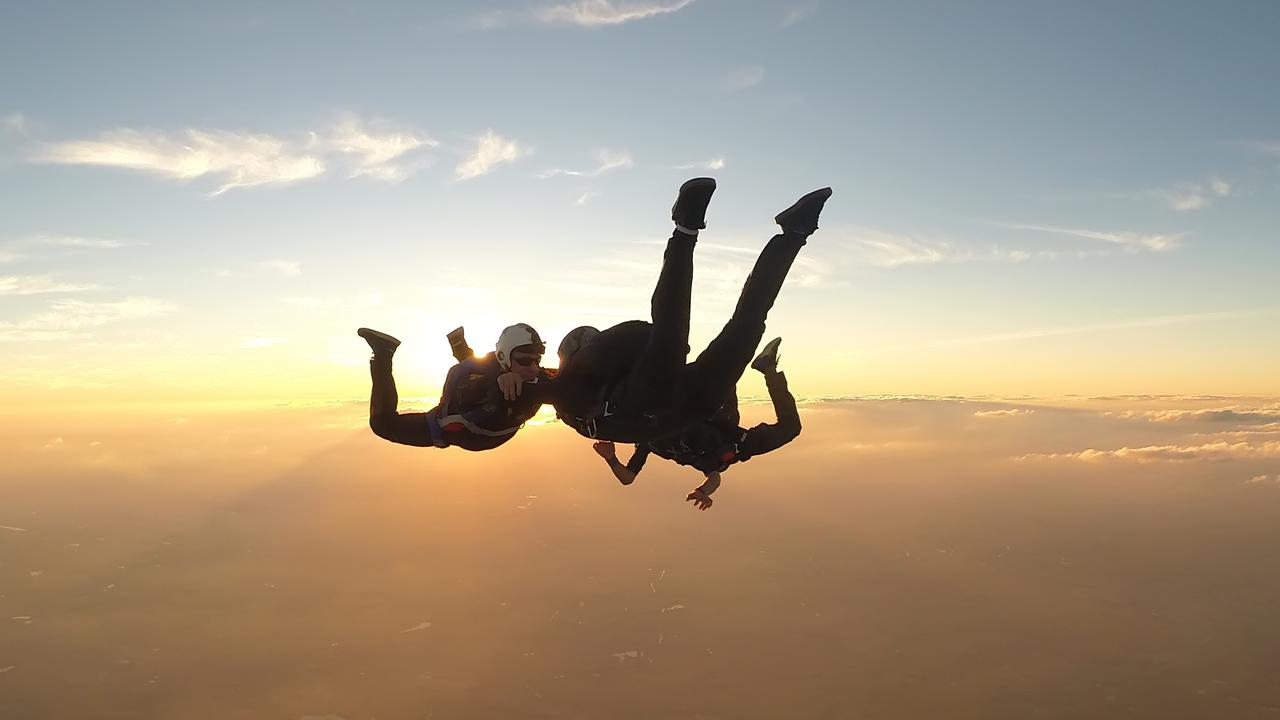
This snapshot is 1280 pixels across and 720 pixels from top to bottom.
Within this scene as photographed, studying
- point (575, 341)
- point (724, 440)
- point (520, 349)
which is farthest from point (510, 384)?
point (724, 440)

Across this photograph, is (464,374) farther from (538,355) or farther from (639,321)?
(639,321)

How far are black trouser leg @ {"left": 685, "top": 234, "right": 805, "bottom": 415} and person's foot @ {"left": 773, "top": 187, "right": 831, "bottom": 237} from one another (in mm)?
78

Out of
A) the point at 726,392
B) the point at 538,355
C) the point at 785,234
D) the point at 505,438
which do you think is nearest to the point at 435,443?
the point at 505,438

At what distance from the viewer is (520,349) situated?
5.36 m

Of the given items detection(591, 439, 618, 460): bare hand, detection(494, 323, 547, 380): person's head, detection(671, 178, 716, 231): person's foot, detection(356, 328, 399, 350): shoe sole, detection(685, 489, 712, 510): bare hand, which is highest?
detection(671, 178, 716, 231): person's foot

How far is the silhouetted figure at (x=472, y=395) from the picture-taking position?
5.40m

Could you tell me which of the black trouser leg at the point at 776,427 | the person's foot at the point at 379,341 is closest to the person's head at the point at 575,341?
the person's foot at the point at 379,341

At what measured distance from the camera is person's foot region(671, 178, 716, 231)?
4.58 metres

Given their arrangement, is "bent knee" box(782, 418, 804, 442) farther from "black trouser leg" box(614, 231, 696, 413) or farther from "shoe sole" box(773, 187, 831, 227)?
"shoe sole" box(773, 187, 831, 227)

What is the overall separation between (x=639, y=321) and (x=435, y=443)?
2.07m

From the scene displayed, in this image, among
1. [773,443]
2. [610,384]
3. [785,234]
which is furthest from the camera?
[773,443]

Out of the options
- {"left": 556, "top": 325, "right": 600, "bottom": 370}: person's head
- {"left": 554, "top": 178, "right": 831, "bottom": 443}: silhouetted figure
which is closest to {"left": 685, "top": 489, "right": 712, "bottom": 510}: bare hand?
{"left": 554, "top": 178, "right": 831, "bottom": 443}: silhouetted figure

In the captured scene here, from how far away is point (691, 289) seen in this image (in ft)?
17.0

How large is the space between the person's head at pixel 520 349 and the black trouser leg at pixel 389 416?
1.06m
